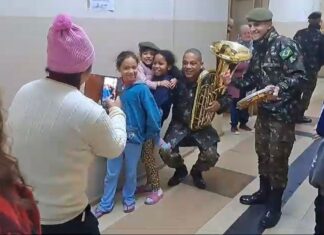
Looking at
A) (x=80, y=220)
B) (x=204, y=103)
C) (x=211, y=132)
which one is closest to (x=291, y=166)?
(x=211, y=132)

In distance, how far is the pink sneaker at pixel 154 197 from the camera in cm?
233

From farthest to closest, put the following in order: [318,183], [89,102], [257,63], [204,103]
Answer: [204,103], [257,63], [318,183], [89,102]

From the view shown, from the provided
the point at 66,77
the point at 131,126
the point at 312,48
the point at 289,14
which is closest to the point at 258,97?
the point at 131,126

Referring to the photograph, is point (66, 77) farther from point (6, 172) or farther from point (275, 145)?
point (275, 145)

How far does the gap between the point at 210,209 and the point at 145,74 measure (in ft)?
3.07

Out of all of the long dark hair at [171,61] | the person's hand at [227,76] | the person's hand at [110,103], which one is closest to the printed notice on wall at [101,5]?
the long dark hair at [171,61]

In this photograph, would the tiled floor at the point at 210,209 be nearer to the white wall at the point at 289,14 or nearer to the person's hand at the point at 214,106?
the person's hand at the point at 214,106

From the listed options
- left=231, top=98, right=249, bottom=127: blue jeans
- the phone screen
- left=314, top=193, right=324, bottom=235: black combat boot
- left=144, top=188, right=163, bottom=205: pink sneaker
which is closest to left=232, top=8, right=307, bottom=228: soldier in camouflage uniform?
left=314, top=193, right=324, bottom=235: black combat boot

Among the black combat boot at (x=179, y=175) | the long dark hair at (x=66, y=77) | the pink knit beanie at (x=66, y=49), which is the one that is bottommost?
the black combat boot at (x=179, y=175)

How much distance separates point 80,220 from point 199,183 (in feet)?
4.95

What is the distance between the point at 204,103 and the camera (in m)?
2.34

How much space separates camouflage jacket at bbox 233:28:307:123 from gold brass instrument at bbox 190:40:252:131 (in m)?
0.10

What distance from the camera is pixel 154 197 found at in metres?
2.37

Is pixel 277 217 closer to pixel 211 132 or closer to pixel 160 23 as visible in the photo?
pixel 211 132
